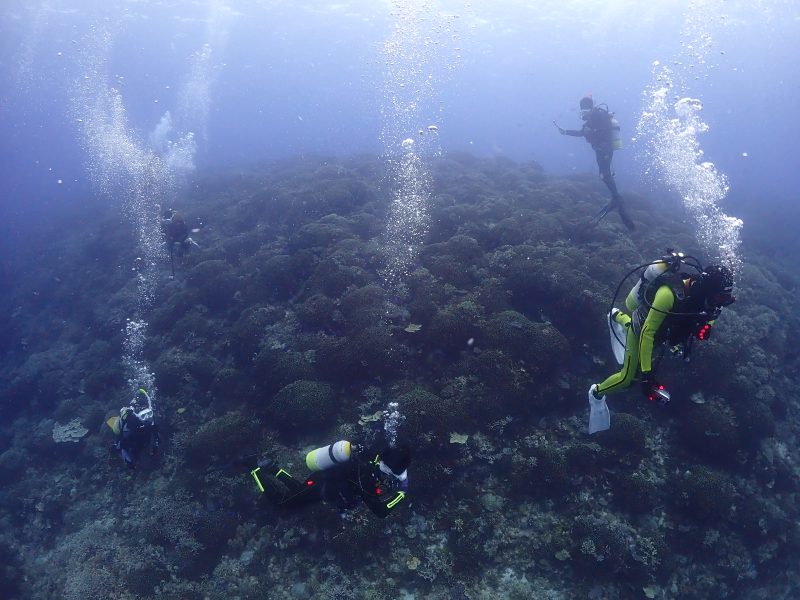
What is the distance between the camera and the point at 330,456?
5906 millimetres

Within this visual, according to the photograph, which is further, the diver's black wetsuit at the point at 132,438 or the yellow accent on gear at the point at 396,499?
the diver's black wetsuit at the point at 132,438

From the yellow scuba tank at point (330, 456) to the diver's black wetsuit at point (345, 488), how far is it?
130 millimetres

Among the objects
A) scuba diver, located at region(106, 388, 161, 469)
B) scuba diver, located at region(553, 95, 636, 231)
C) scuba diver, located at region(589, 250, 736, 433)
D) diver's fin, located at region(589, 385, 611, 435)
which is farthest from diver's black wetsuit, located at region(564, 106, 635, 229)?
scuba diver, located at region(106, 388, 161, 469)

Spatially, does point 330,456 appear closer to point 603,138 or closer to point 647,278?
point 647,278

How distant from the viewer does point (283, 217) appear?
2145 centimetres

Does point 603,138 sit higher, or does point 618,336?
point 603,138

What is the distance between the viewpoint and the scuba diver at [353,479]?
18.3 feet

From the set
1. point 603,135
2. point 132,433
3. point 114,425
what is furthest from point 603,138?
point 114,425

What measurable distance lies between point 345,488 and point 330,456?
54 centimetres

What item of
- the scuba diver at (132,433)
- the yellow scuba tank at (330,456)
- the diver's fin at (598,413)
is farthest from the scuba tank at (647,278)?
the scuba diver at (132,433)

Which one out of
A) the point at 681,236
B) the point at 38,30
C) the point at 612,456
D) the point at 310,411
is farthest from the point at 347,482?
the point at 38,30

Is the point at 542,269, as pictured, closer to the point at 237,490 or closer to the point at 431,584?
the point at 431,584

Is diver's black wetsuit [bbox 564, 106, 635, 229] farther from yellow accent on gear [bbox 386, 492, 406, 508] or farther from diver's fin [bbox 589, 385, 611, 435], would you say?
yellow accent on gear [bbox 386, 492, 406, 508]

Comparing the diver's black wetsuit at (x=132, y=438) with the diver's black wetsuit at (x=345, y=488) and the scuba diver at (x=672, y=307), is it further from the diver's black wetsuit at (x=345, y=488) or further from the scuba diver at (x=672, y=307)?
the scuba diver at (x=672, y=307)
